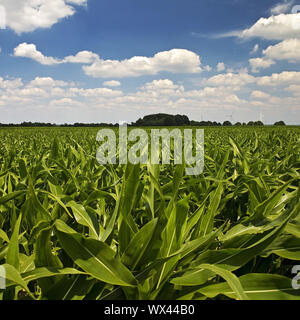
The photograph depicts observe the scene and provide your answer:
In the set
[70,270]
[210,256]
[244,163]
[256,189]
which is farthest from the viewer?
[244,163]

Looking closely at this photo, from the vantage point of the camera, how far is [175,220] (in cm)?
83

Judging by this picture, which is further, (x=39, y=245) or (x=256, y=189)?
(x=256, y=189)

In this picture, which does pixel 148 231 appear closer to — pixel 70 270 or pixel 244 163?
pixel 70 270

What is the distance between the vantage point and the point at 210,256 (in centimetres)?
77

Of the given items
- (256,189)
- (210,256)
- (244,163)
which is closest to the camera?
(210,256)

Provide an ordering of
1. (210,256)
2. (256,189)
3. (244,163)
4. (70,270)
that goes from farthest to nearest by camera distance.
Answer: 1. (244,163)
2. (256,189)
3. (210,256)
4. (70,270)

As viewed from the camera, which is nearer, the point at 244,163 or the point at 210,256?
the point at 210,256
